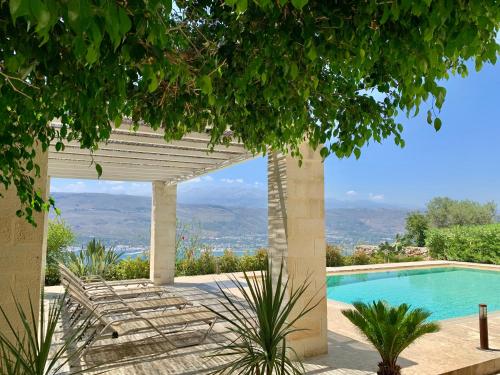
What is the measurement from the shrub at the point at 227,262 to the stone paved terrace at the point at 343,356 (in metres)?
8.05

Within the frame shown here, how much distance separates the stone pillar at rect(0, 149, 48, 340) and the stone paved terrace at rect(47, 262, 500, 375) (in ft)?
3.76

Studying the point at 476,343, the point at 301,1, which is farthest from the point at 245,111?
the point at 476,343

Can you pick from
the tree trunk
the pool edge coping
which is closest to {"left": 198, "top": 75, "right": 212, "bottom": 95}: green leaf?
the tree trunk

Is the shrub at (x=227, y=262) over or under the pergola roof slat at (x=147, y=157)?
under

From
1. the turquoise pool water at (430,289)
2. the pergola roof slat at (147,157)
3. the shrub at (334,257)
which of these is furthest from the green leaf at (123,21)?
the shrub at (334,257)

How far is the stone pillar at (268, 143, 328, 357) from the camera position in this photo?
Answer: 5.07 meters

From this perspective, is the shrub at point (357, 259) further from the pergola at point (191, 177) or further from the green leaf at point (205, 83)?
the green leaf at point (205, 83)

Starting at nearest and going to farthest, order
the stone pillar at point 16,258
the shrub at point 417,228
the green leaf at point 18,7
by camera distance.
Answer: the green leaf at point 18,7 < the stone pillar at point 16,258 < the shrub at point 417,228

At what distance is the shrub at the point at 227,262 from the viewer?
1411 cm

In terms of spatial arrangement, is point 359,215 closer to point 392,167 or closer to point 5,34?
point 392,167

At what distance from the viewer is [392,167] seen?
185125 millimetres

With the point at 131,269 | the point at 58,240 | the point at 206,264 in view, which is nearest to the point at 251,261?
the point at 206,264

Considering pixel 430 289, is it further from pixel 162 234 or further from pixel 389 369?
pixel 389 369

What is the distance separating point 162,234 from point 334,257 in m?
8.16
